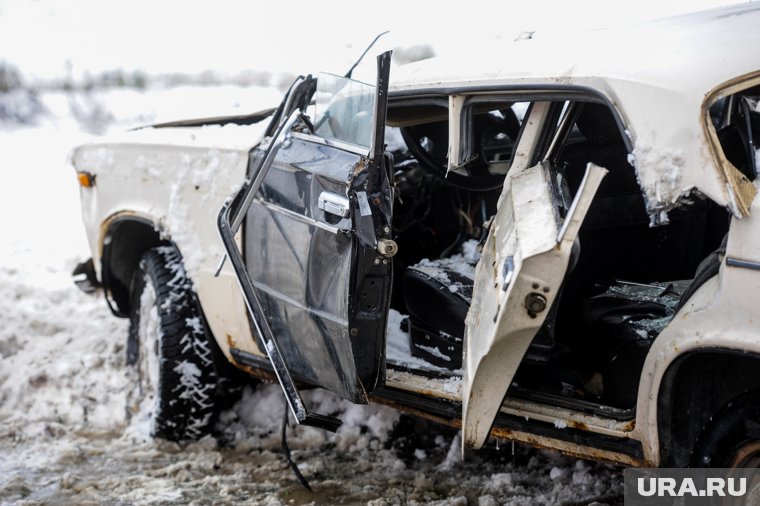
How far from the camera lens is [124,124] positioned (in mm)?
9906

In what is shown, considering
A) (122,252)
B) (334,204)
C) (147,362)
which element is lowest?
(147,362)

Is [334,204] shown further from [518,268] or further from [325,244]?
[518,268]

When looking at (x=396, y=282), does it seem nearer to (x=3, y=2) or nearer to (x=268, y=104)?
(x=268, y=104)

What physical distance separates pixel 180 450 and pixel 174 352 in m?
0.48

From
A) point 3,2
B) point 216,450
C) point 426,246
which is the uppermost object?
point 3,2

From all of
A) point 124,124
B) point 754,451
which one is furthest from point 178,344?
point 124,124

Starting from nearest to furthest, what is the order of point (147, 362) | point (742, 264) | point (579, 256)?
point (742, 264) < point (579, 256) < point (147, 362)

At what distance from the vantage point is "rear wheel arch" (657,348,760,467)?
216cm

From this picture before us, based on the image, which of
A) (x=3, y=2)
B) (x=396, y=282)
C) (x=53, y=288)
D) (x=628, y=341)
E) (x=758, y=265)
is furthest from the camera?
(x=3, y=2)

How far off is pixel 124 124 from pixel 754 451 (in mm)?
9045

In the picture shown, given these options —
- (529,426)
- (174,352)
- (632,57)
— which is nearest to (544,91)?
(632,57)

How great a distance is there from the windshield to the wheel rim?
51.0 inches

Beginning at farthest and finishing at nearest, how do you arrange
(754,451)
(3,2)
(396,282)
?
(3,2) < (396,282) < (754,451)

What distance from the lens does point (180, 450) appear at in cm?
375
